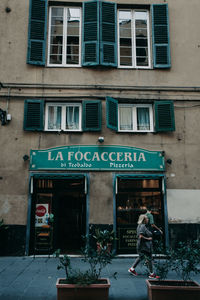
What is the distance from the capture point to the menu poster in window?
9930 mm

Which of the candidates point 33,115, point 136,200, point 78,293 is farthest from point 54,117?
point 78,293

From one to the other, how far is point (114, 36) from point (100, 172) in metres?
5.79

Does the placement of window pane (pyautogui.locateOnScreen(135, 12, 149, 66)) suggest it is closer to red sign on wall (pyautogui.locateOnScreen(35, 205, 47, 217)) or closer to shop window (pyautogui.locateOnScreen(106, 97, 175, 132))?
shop window (pyautogui.locateOnScreen(106, 97, 175, 132))

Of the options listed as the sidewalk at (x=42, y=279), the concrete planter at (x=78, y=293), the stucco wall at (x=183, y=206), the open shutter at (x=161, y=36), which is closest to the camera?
the concrete planter at (x=78, y=293)

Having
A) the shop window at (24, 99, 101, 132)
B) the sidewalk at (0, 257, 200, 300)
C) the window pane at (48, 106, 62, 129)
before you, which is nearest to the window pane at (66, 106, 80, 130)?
the shop window at (24, 99, 101, 132)

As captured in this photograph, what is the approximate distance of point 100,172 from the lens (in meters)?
10.1

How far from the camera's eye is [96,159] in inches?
398

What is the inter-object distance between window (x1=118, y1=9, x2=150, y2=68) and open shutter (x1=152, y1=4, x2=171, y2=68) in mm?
377

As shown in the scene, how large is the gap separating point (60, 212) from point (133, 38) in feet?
26.1

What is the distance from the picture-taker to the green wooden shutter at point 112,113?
10.3 metres

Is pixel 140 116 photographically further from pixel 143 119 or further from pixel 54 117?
pixel 54 117

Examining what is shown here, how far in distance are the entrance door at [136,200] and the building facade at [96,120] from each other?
39 millimetres

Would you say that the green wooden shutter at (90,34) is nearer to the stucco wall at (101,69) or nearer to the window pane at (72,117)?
the stucco wall at (101,69)

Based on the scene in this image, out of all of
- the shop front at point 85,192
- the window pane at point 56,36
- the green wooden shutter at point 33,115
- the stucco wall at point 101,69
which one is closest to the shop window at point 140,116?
the stucco wall at point 101,69
